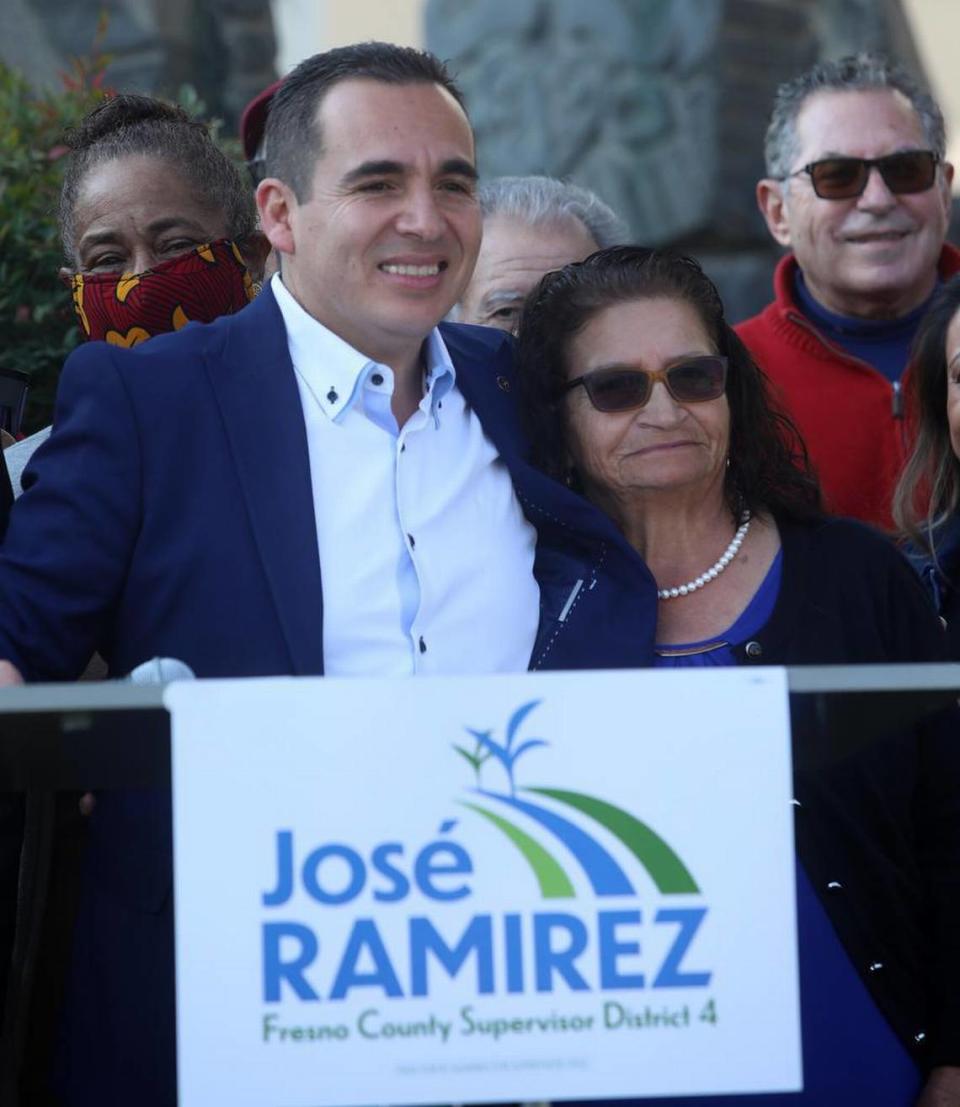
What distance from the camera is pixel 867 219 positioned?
4285mm

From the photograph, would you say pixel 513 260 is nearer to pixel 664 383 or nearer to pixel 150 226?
pixel 150 226

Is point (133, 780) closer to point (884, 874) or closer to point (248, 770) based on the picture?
point (248, 770)

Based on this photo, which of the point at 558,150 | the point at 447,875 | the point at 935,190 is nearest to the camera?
the point at 447,875

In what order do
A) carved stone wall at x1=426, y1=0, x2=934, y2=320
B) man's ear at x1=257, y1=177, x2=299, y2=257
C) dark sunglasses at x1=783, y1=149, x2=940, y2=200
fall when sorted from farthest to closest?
carved stone wall at x1=426, y1=0, x2=934, y2=320
dark sunglasses at x1=783, y1=149, x2=940, y2=200
man's ear at x1=257, y1=177, x2=299, y2=257

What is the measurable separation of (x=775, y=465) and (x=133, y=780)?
4.12 feet

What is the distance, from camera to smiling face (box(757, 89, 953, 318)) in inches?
168

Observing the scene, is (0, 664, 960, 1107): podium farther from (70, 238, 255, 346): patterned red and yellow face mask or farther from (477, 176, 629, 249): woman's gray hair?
(477, 176, 629, 249): woman's gray hair

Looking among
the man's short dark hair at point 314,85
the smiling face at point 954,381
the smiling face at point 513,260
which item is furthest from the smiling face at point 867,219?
the man's short dark hair at point 314,85

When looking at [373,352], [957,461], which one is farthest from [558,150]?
[373,352]

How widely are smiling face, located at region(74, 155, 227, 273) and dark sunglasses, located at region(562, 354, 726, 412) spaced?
3.11ft

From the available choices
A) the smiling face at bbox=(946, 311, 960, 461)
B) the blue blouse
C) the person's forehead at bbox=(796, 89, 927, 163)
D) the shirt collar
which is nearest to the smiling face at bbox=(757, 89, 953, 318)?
the person's forehead at bbox=(796, 89, 927, 163)

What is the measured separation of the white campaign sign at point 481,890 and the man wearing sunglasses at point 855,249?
224 centimetres

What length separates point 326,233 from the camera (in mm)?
2738

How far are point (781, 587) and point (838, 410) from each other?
4.80 feet
